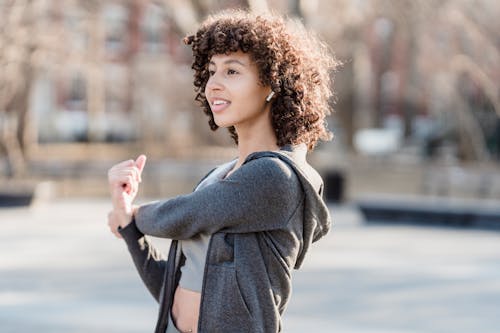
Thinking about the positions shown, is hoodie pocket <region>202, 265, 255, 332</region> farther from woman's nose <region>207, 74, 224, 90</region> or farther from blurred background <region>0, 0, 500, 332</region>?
blurred background <region>0, 0, 500, 332</region>

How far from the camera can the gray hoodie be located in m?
2.04

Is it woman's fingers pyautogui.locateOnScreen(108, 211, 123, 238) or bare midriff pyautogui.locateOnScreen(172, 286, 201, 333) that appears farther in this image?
woman's fingers pyautogui.locateOnScreen(108, 211, 123, 238)

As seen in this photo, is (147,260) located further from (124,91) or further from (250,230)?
(124,91)

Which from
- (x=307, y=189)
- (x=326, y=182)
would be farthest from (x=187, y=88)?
(x=307, y=189)

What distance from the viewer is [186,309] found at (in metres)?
2.20

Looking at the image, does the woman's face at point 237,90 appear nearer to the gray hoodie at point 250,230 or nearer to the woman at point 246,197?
the woman at point 246,197

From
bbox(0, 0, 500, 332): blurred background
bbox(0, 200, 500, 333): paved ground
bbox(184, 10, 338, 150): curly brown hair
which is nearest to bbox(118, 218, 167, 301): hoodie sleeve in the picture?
bbox(184, 10, 338, 150): curly brown hair

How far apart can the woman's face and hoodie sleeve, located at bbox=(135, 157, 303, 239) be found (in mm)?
171

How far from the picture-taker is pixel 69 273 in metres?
7.94

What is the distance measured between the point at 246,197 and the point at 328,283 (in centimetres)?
566

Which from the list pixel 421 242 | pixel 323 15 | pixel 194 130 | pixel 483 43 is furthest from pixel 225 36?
A: pixel 194 130

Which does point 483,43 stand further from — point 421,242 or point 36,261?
point 36,261

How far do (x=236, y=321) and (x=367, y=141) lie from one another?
43.8 metres

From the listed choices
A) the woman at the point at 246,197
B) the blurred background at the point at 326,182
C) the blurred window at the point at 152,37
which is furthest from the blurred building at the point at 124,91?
the woman at the point at 246,197
